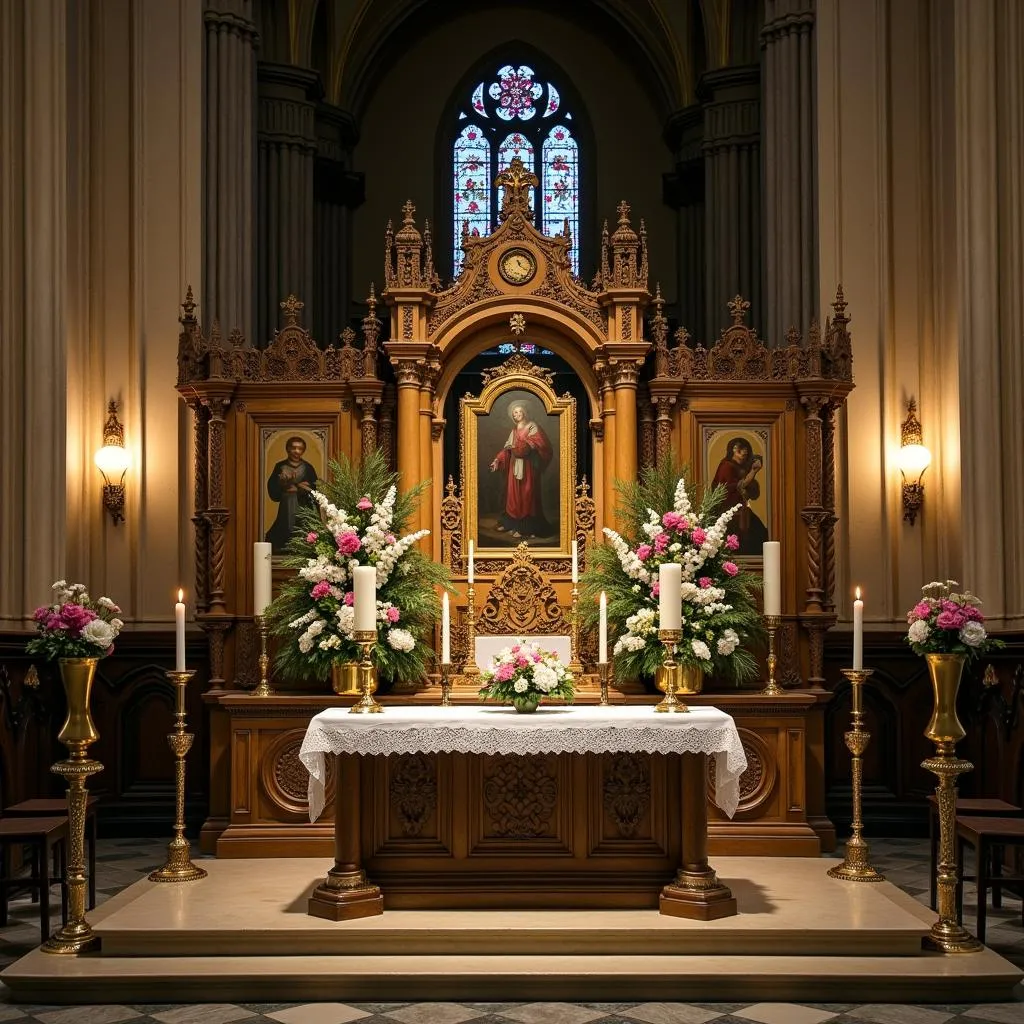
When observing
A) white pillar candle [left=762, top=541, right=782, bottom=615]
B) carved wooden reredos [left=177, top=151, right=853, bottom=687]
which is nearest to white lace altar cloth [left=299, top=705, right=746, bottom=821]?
white pillar candle [left=762, top=541, right=782, bottom=615]

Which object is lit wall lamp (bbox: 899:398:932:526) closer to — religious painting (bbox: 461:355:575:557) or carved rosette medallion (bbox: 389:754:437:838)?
religious painting (bbox: 461:355:575:557)

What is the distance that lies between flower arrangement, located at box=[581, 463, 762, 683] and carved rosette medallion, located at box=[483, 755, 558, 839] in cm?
152

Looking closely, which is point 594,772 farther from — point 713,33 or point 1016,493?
point 713,33

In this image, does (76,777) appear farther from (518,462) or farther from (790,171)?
(790,171)

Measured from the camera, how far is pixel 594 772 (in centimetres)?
797

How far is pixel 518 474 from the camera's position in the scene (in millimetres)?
10406

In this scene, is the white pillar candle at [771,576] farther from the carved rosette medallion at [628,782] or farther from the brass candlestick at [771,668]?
the carved rosette medallion at [628,782]

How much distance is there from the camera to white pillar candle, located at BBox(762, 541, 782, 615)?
948cm

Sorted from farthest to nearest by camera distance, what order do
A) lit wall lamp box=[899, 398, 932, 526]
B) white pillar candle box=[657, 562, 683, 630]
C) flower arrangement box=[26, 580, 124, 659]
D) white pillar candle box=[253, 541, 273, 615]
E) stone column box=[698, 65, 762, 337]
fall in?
stone column box=[698, 65, 762, 337], lit wall lamp box=[899, 398, 932, 526], white pillar candle box=[253, 541, 273, 615], white pillar candle box=[657, 562, 683, 630], flower arrangement box=[26, 580, 124, 659]

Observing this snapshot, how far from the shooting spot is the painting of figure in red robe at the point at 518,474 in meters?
10.4

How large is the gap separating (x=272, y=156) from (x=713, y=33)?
5.56 m

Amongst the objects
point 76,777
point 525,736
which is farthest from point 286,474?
point 525,736

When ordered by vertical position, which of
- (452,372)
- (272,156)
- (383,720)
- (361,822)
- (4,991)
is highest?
(272,156)

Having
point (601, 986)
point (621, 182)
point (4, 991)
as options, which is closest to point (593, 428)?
point (601, 986)
